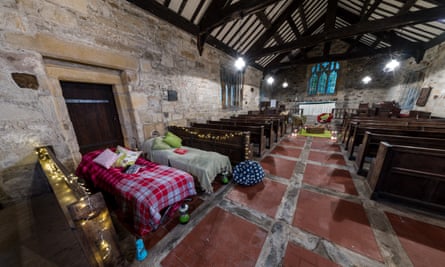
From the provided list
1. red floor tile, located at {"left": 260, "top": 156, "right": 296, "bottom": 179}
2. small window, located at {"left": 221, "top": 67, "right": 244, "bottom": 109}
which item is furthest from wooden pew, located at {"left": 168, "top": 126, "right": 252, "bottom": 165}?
small window, located at {"left": 221, "top": 67, "right": 244, "bottom": 109}

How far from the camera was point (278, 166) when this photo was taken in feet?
9.52

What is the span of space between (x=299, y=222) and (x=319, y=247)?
29cm

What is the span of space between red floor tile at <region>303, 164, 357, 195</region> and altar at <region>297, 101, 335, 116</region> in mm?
8097

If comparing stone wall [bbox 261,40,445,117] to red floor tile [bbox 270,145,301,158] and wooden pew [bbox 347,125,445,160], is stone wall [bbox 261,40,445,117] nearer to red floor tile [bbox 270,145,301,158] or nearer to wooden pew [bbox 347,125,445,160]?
wooden pew [bbox 347,125,445,160]

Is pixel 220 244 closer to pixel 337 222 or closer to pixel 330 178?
pixel 337 222

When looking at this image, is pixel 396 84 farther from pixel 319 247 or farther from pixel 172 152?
pixel 172 152

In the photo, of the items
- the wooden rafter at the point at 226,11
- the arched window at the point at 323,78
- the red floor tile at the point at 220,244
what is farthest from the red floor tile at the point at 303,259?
the arched window at the point at 323,78

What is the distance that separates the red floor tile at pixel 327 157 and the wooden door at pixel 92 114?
4.40 metres

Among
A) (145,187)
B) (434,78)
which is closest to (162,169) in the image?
(145,187)

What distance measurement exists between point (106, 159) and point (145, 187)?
3.36ft

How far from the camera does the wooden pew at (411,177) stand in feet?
5.10

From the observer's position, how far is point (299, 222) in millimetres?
1573

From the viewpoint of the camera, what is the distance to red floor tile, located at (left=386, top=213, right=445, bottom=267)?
46.2 inches

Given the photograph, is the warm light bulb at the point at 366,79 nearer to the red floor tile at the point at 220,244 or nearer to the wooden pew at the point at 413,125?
the wooden pew at the point at 413,125
